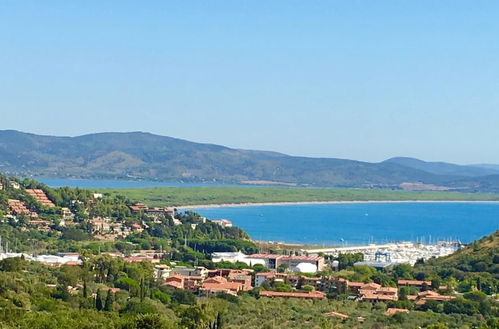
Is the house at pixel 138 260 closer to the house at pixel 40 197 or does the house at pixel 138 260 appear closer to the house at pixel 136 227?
the house at pixel 136 227

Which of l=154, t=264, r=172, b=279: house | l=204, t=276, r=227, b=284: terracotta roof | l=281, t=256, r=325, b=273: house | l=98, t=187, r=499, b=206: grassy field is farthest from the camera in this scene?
l=98, t=187, r=499, b=206: grassy field

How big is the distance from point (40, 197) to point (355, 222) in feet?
158

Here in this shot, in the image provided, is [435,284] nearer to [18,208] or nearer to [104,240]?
[104,240]

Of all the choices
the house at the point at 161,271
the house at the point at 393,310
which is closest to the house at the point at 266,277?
the house at the point at 161,271

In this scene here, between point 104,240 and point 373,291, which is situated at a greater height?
point 104,240

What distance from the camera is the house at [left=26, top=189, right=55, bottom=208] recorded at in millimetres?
64562

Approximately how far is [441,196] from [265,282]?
144 meters

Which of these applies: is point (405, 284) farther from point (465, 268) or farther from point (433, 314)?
point (433, 314)

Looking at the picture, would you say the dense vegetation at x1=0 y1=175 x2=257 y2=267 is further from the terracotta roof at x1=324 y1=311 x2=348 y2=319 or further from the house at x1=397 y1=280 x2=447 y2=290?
the terracotta roof at x1=324 y1=311 x2=348 y2=319

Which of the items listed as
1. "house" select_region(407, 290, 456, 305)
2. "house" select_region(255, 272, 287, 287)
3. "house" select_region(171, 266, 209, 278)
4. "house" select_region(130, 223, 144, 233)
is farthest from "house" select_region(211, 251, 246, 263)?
"house" select_region(407, 290, 456, 305)

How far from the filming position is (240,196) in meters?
142

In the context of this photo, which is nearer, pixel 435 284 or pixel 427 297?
pixel 427 297

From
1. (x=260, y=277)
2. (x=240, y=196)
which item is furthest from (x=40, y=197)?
(x=240, y=196)

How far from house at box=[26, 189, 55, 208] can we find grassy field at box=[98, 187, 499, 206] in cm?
3450
